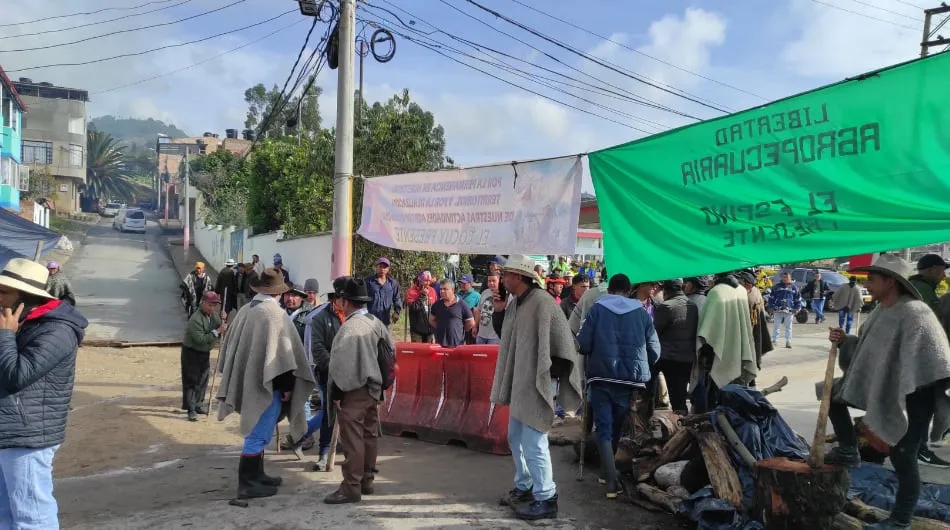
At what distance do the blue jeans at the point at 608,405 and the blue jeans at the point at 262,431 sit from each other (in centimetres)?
264

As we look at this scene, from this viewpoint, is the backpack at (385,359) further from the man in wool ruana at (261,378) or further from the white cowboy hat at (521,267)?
the white cowboy hat at (521,267)

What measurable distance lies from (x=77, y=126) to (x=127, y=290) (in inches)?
1917

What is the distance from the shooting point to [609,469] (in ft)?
17.9

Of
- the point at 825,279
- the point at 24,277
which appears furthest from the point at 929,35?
the point at 24,277

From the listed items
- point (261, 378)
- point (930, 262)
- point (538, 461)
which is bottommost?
point (538, 461)

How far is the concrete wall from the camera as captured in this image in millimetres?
60250

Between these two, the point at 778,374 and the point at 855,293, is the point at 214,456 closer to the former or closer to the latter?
the point at 778,374

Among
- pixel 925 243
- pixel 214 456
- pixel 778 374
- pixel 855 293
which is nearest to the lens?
pixel 925 243

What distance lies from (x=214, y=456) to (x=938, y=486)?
20.9 feet

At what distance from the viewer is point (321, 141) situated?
17.8 metres

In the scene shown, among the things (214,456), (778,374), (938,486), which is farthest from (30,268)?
(778,374)

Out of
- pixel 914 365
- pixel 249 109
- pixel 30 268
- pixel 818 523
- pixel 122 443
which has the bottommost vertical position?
pixel 122 443

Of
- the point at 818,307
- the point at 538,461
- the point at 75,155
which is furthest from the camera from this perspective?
the point at 75,155

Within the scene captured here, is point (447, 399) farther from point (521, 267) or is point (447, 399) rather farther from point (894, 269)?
point (894, 269)
